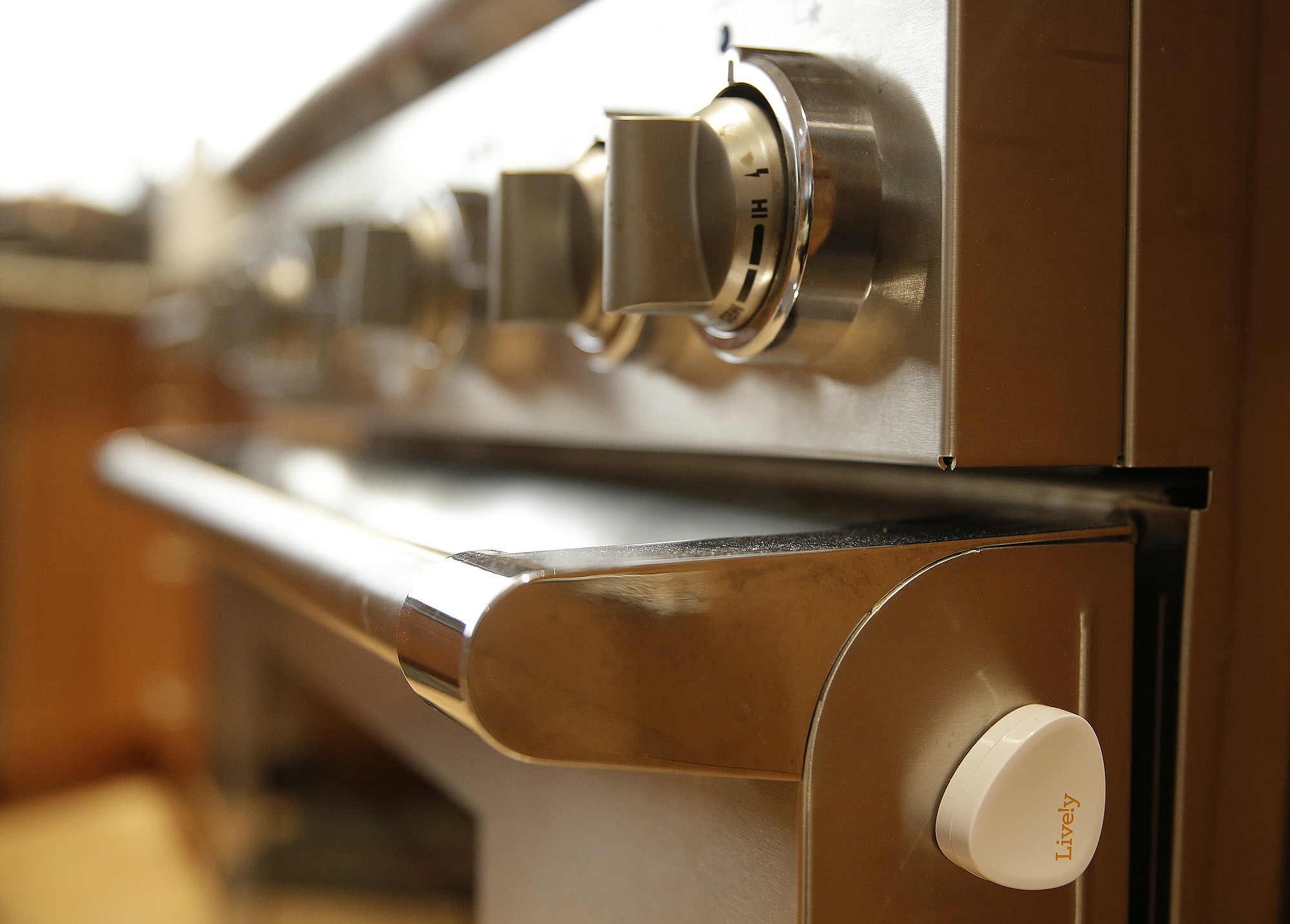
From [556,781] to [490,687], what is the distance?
5.2 inches

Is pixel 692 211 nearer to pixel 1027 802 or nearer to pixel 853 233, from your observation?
pixel 853 233

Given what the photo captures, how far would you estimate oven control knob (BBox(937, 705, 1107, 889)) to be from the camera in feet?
0.71

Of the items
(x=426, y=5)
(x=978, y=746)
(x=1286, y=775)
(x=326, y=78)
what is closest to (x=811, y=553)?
(x=978, y=746)

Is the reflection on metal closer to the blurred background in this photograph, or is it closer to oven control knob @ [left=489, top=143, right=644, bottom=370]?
oven control knob @ [left=489, top=143, right=644, bottom=370]

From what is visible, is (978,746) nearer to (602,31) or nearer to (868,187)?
(868,187)

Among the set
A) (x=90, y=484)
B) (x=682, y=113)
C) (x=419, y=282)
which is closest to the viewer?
(x=682, y=113)

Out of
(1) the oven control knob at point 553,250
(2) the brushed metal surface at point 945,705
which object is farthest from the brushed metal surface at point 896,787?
(1) the oven control knob at point 553,250

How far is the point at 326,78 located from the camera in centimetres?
54

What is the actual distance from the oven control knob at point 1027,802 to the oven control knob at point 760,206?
103mm

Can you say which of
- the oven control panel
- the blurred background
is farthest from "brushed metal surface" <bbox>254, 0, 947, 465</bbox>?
the blurred background

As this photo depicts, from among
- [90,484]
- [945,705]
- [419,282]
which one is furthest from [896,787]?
[90,484]

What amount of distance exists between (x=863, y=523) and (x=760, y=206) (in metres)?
0.09

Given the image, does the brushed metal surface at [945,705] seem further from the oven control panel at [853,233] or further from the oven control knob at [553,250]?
the oven control knob at [553,250]

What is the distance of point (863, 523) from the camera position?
0.86ft
